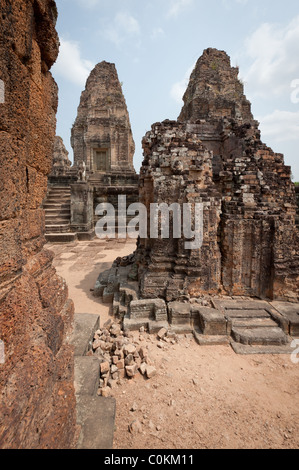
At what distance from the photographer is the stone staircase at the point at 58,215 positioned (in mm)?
12039

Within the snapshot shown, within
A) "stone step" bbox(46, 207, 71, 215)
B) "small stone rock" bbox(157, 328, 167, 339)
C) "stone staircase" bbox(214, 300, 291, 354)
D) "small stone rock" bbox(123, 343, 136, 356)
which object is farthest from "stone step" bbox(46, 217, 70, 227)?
"stone staircase" bbox(214, 300, 291, 354)

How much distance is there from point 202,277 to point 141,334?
5.90ft

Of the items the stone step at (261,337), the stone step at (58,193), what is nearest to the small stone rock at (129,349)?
the stone step at (261,337)

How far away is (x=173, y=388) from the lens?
2.81 metres

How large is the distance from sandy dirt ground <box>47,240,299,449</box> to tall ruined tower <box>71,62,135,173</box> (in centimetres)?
1840

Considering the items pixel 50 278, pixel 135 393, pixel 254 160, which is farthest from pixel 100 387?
pixel 254 160

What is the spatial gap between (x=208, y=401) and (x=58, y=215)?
41.7 ft

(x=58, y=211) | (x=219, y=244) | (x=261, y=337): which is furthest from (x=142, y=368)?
(x=58, y=211)

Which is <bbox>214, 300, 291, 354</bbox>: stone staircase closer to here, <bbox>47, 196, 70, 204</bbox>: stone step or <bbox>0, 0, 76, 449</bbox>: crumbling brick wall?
<bbox>0, 0, 76, 449</bbox>: crumbling brick wall

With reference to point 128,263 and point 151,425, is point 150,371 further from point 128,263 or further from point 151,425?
point 128,263

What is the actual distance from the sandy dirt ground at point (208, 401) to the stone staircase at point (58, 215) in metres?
9.65

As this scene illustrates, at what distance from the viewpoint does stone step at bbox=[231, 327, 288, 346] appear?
11.9ft

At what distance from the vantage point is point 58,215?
43.4 ft
